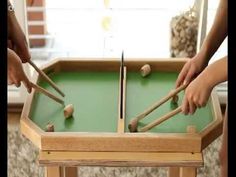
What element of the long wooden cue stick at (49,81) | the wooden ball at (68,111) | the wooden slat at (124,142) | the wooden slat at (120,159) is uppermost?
the long wooden cue stick at (49,81)

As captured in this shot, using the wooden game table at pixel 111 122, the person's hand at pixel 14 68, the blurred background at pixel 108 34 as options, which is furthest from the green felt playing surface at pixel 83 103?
the blurred background at pixel 108 34

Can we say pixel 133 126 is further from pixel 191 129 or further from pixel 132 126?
pixel 191 129

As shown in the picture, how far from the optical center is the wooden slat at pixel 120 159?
4.86 ft

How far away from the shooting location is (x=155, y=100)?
185 cm

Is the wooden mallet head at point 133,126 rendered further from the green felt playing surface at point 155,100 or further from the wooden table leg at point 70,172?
the wooden table leg at point 70,172

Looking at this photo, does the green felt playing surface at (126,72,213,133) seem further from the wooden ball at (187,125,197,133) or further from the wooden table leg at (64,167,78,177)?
the wooden table leg at (64,167,78,177)

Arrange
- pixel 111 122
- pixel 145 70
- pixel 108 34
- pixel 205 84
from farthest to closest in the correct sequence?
pixel 108 34 → pixel 145 70 → pixel 111 122 → pixel 205 84

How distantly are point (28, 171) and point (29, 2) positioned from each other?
853 mm

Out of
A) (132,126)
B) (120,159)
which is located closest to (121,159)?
(120,159)

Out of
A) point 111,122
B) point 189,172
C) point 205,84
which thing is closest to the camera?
point 205,84

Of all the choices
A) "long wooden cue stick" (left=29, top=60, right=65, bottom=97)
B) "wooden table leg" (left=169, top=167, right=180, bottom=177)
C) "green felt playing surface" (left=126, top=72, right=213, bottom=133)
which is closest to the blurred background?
"wooden table leg" (left=169, top=167, right=180, bottom=177)

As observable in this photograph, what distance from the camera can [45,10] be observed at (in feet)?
8.55

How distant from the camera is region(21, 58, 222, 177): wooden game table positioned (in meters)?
1.50

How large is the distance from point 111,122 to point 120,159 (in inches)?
8.6
